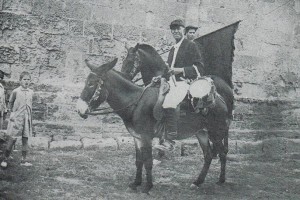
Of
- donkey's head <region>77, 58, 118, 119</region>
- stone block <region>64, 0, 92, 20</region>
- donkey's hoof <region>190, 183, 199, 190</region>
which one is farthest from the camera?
stone block <region>64, 0, 92, 20</region>

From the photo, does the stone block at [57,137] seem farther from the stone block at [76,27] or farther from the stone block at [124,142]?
the stone block at [76,27]

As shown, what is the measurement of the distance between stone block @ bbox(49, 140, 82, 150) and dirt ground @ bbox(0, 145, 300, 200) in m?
0.14

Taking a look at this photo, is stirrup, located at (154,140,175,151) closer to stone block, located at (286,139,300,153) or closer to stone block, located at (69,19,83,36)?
stone block, located at (69,19,83,36)

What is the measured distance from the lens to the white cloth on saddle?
5.49 m

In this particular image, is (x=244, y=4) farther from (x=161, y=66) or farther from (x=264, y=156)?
(x=161, y=66)

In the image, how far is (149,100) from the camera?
5512 millimetres

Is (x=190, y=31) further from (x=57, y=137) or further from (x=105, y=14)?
(x=57, y=137)

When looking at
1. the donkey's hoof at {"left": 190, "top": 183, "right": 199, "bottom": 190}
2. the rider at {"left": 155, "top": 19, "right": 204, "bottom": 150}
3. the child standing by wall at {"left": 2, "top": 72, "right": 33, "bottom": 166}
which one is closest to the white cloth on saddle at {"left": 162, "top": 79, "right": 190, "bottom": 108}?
the rider at {"left": 155, "top": 19, "right": 204, "bottom": 150}

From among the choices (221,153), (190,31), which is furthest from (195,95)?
(190,31)

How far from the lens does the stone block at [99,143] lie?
7.97 meters

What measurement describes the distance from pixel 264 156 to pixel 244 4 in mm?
3745

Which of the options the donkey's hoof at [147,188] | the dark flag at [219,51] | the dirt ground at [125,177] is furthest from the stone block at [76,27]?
the donkey's hoof at [147,188]

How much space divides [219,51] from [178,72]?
3.94 ft

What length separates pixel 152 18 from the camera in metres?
8.79
